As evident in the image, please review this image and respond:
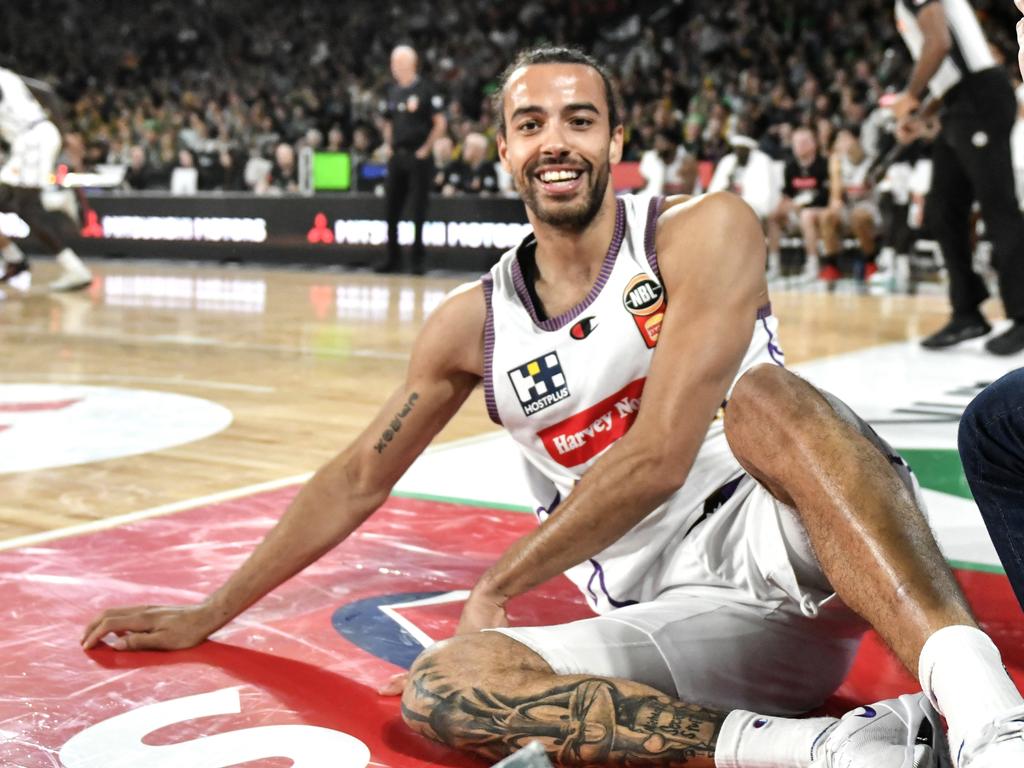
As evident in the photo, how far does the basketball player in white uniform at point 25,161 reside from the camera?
29.5 ft

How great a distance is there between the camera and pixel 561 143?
2070 mm

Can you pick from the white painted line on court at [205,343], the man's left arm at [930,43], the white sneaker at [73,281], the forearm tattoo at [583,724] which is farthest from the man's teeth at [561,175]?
the white sneaker at [73,281]

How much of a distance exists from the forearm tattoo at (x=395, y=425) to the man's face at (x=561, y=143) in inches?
14.6

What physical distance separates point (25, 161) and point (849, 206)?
6.47 metres

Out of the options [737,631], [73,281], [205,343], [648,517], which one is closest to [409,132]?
[73,281]

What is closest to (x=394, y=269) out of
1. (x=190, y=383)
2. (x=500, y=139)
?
(x=190, y=383)

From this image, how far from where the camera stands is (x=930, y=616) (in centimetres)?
142

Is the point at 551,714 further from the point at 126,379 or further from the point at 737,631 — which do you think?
the point at 126,379

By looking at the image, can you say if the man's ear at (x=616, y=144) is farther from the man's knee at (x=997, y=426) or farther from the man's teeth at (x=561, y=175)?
the man's knee at (x=997, y=426)

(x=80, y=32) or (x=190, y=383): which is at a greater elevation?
(x=80, y=32)

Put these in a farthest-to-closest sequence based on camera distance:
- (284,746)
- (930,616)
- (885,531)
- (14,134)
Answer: (14,134), (284,746), (885,531), (930,616)

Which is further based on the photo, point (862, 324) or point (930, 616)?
point (862, 324)

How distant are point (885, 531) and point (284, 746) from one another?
2.77ft

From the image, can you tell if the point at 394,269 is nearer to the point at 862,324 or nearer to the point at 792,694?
the point at 862,324
